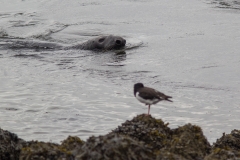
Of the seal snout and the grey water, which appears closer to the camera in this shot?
the grey water

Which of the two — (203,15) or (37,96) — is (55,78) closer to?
(37,96)

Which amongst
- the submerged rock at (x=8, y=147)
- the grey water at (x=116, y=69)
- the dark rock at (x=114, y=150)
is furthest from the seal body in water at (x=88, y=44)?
the dark rock at (x=114, y=150)

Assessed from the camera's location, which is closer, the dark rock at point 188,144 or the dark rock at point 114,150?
the dark rock at point 114,150

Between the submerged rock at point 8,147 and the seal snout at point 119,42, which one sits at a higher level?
the seal snout at point 119,42

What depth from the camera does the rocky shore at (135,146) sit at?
4.92 m

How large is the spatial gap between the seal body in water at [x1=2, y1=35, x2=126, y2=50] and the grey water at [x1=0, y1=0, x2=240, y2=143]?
1.19ft

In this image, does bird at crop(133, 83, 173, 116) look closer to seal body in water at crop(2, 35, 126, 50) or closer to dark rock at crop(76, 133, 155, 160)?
dark rock at crop(76, 133, 155, 160)

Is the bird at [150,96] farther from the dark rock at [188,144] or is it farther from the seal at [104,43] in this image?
the seal at [104,43]

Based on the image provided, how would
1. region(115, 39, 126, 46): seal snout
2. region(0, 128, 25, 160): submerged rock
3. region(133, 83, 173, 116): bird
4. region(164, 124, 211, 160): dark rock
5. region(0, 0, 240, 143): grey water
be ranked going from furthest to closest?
region(115, 39, 126, 46): seal snout → region(0, 0, 240, 143): grey water → region(133, 83, 173, 116): bird → region(0, 128, 25, 160): submerged rock → region(164, 124, 211, 160): dark rock

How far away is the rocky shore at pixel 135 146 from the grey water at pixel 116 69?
2.27 meters

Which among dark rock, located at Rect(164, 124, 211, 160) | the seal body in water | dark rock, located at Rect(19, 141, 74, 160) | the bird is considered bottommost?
dark rock, located at Rect(19, 141, 74, 160)

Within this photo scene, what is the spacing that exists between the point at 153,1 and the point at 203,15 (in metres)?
3.95

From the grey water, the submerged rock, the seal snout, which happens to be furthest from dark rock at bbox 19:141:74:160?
the seal snout

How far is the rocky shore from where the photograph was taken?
16.1 feet
